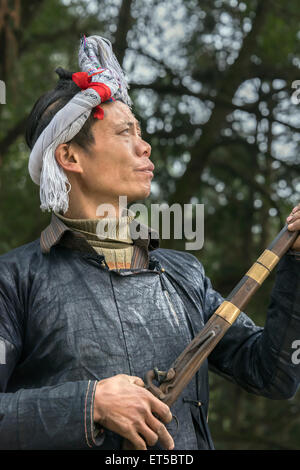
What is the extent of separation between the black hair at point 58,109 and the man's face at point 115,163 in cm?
4

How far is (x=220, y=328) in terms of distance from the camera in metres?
2.60

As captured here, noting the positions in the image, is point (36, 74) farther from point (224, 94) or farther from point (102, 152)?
point (102, 152)

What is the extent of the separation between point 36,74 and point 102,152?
795 centimetres

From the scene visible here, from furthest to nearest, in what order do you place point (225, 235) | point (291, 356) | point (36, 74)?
point (36, 74) → point (225, 235) → point (291, 356)

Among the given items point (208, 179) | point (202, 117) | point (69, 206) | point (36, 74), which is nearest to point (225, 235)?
point (208, 179)

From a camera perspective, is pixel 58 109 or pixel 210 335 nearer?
pixel 210 335

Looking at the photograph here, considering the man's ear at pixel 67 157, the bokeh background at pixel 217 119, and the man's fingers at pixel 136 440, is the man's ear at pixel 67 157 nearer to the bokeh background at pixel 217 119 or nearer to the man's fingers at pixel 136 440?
the man's fingers at pixel 136 440

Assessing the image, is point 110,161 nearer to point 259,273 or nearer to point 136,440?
point 259,273

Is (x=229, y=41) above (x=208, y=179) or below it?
above

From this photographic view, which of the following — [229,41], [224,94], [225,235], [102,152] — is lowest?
[225,235]

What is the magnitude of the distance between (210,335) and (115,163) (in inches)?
32.9

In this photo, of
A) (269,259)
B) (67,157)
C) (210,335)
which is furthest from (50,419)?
(67,157)

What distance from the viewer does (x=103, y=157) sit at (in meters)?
2.93

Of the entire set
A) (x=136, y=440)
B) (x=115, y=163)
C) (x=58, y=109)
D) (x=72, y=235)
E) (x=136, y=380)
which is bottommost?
(x=136, y=440)
